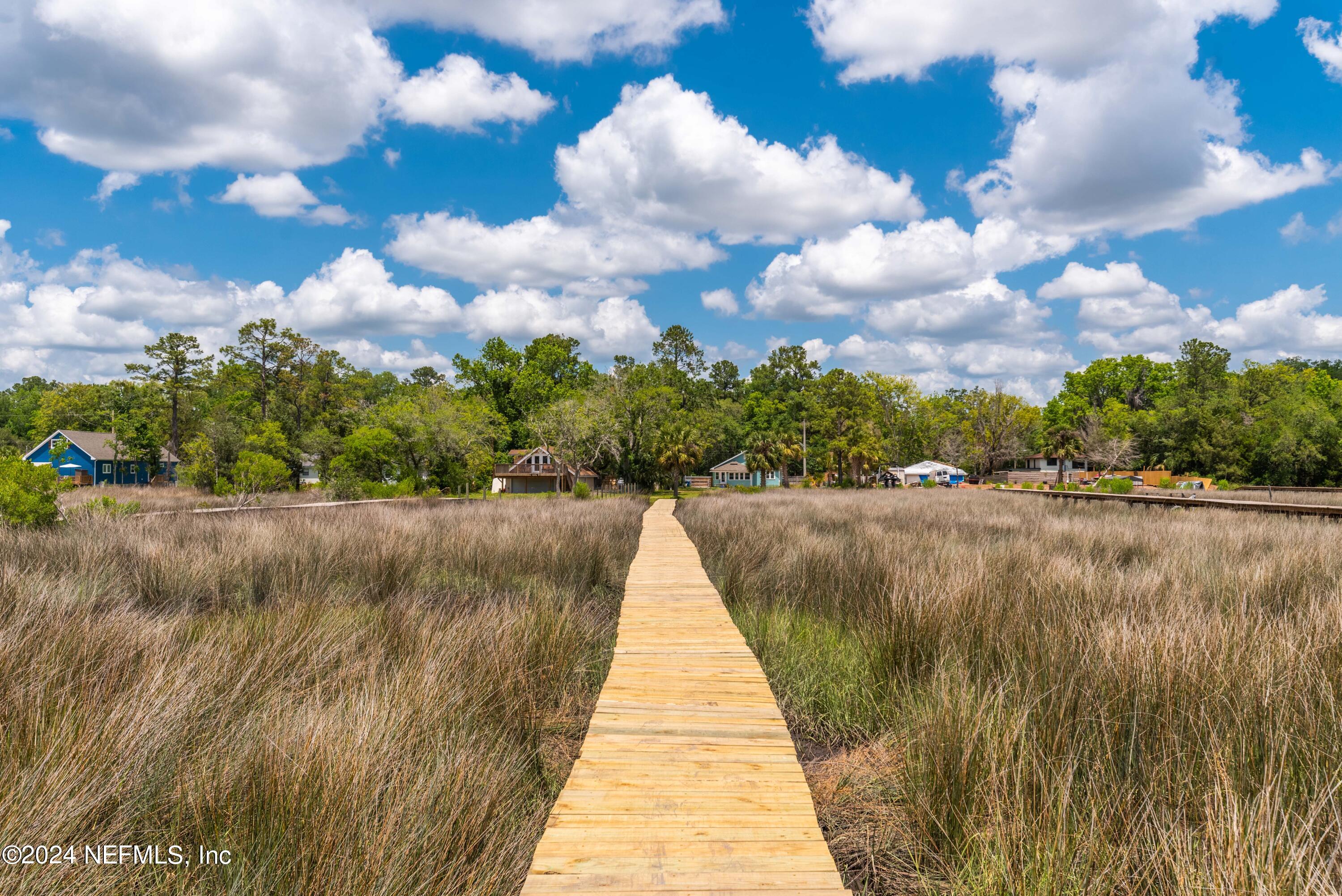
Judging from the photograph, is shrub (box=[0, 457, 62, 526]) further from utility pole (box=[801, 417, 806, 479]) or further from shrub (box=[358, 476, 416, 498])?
utility pole (box=[801, 417, 806, 479])

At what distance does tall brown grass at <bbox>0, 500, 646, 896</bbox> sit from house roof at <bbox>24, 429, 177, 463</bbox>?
54743 millimetres

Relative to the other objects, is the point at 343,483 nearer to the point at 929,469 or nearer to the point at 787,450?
the point at 787,450

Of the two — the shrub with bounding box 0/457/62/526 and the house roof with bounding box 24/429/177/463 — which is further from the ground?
the house roof with bounding box 24/429/177/463

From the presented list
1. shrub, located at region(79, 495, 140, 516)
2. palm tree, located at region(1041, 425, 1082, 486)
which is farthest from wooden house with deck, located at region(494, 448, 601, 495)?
palm tree, located at region(1041, 425, 1082, 486)

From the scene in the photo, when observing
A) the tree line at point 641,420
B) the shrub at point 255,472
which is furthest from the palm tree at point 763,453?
the shrub at point 255,472

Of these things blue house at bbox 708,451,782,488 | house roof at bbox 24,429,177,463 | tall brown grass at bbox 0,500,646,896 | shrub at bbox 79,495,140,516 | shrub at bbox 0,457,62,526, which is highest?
house roof at bbox 24,429,177,463

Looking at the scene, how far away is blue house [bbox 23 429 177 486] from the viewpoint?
4794 cm

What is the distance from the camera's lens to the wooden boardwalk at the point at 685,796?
2006mm

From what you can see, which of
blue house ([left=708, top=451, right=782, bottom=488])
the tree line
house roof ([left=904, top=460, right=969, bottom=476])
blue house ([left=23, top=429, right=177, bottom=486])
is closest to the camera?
the tree line

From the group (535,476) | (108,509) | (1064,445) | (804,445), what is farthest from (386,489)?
(1064,445)

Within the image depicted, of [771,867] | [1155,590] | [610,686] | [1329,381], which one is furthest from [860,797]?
[1329,381]

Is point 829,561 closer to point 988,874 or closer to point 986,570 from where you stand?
point 986,570

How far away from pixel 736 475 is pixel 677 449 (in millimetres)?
23004

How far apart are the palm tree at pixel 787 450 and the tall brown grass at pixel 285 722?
170 ft
